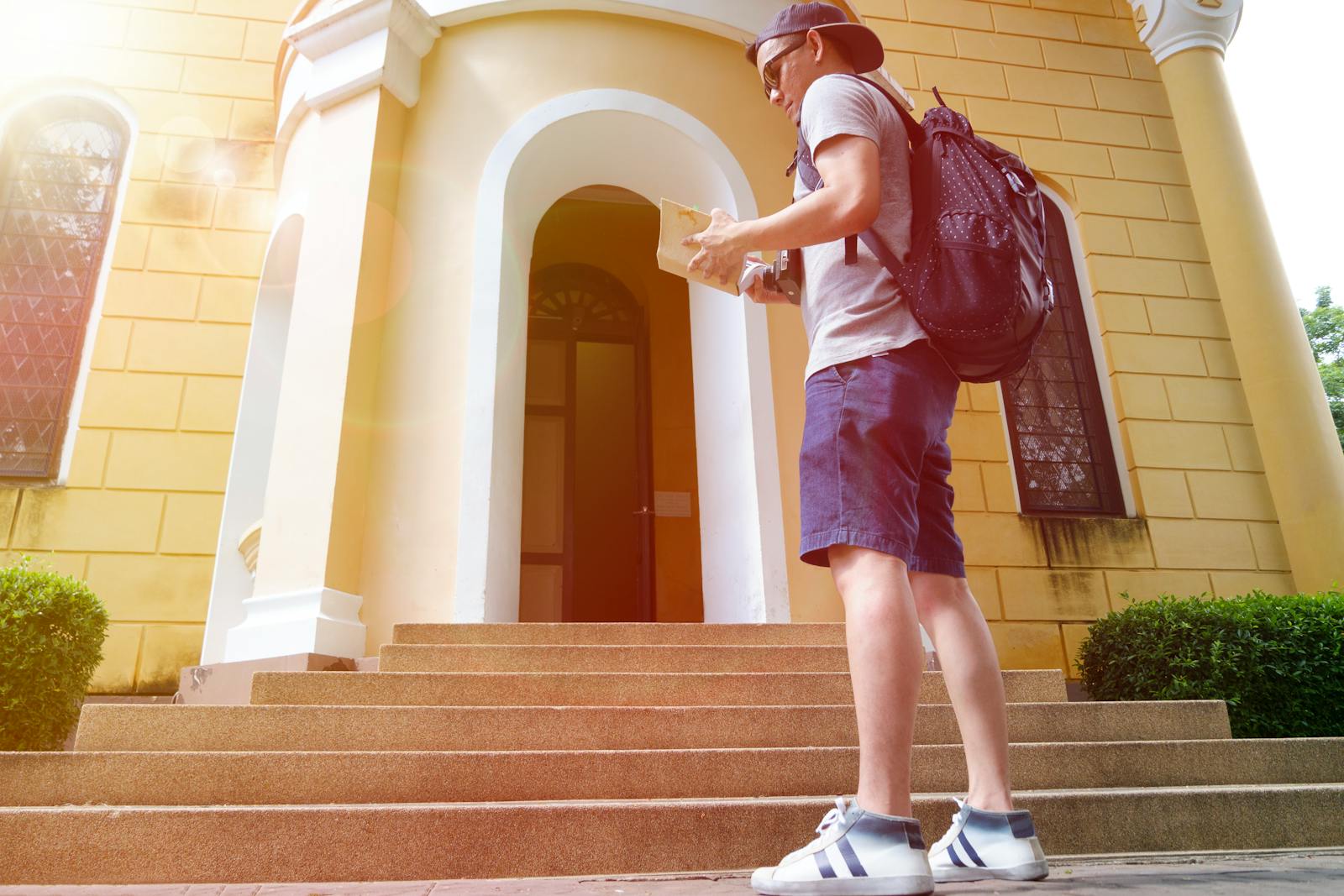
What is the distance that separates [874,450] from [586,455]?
7.29m

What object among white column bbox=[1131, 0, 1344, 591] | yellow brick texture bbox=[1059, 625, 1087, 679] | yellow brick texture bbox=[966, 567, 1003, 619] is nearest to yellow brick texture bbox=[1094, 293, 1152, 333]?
white column bbox=[1131, 0, 1344, 591]

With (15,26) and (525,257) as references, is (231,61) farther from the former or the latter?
(525,257)

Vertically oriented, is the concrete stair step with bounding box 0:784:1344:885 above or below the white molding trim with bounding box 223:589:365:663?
below

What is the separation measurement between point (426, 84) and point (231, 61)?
2835 mm

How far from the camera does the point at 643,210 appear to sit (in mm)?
8594

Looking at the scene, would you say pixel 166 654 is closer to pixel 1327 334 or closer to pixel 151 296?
pixel 151 296

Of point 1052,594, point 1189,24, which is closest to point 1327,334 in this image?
point 1189,24

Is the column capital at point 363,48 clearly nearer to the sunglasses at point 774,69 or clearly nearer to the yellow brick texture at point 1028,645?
the sunglasses at point 774,69

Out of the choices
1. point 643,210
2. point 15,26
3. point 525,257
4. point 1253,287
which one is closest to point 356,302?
point 525,257

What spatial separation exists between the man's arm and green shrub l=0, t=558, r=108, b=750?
350cm

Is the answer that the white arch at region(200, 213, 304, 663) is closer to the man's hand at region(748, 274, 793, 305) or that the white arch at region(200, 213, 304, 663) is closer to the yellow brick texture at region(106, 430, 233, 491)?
the yellow brick texture at region(106, 430, 233, 491)

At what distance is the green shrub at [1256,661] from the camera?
4.85m

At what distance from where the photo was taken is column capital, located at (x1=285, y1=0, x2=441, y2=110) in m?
5.46

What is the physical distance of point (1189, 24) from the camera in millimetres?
7734
